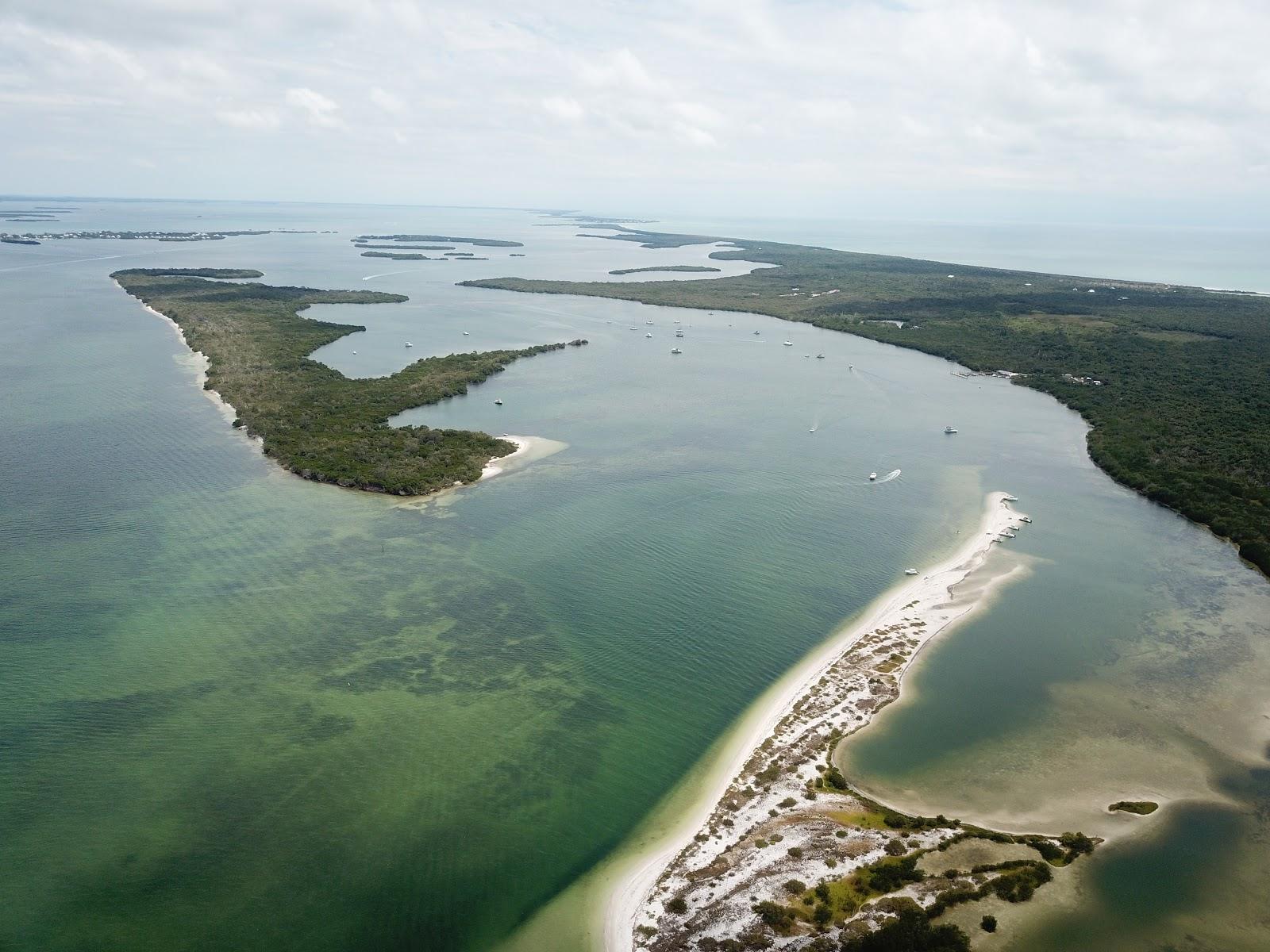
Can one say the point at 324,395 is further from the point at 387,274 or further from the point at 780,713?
the point at 387,274

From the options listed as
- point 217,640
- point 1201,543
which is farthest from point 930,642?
point 217,640

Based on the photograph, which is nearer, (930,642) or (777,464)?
(930,642)

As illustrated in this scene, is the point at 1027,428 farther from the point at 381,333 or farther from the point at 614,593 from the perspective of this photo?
the point at 381,333

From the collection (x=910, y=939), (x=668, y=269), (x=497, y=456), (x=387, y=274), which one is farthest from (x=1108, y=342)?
(x=387, y=274)

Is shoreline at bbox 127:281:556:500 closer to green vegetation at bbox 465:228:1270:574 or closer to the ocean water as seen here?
the ocean water

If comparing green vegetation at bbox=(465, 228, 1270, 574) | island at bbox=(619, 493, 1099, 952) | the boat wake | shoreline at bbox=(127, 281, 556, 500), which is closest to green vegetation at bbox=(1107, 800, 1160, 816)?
island at bbox=(619, 493, 1099, 952)

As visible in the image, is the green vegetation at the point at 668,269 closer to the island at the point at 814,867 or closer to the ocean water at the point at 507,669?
the ocean water at the point at 507,669

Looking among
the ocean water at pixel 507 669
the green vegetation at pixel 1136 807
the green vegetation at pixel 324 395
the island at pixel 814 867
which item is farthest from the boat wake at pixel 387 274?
the green vegetation at pixel 1136 807
